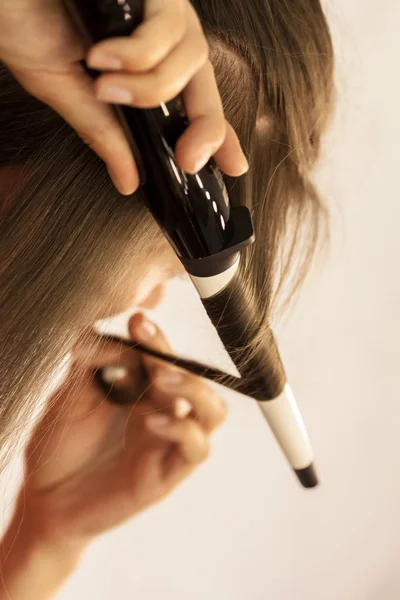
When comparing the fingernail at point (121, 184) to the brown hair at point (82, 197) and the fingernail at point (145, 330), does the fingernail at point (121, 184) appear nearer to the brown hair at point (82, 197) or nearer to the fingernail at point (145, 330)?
the brown hair at point (82, 197)

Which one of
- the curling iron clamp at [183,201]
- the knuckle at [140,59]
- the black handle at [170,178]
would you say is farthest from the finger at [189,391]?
the knuckle at [140,59]

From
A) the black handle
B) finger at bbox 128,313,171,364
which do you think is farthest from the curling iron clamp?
finger at bbox 128,313,171,364

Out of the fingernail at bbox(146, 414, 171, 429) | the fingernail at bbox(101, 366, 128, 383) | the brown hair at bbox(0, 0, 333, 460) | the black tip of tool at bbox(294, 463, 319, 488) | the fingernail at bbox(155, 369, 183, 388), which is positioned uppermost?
the brown hair at bbox(0, 0, 333, 460)

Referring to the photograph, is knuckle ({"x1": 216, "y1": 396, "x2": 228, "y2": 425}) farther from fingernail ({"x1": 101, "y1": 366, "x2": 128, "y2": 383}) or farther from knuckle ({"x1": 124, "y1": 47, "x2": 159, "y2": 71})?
knuckle ({"x1": 124, "y1": 47, "x2": 159, "y2": 71})

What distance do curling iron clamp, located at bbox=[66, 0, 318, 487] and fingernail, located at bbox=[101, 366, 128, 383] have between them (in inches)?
9.1

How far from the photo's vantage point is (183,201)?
0.88ft

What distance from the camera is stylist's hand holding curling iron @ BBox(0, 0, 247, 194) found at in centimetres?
22

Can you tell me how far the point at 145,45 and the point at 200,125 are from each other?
1.9 inches

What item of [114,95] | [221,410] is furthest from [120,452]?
[114,95]

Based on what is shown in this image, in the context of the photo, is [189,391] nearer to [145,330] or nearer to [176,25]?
[145,330]

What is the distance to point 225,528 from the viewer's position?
760 mm

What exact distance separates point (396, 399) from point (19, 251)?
0.64 meters

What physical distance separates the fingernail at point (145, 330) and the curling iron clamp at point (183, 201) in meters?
0.21

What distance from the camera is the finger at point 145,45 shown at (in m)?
0.21
